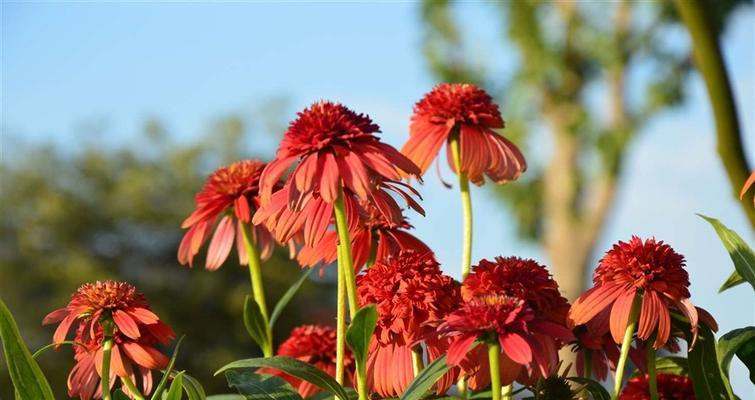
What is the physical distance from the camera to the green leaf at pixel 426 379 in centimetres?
79

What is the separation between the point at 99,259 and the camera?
14.6 meters

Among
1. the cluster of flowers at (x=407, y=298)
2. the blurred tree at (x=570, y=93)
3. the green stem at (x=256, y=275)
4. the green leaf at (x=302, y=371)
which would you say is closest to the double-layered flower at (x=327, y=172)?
the cluster of flowers at (x=407, y=298)

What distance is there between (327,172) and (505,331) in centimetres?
18

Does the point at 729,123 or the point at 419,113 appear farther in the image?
the point at 729,123

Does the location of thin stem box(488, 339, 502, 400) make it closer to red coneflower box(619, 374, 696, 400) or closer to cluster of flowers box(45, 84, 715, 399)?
cluster of flowers box(45, 84, 715, 399)

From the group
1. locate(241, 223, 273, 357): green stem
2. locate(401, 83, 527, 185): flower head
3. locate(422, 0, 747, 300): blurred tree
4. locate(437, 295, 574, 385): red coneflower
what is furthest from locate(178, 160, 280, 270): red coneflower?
locate(422, 0, 747, 300): blurred tree

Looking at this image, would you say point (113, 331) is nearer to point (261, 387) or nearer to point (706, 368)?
point (261, 387)

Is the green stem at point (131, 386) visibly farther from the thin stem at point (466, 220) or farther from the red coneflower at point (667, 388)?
the red coneflower at point (667, 388)

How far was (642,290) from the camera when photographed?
2.90 feet

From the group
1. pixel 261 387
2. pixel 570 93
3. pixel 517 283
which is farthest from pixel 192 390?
pixel 570 93

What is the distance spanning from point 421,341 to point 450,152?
0.89 feet

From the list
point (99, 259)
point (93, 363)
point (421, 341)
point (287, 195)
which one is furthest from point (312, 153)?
point (99, 259)

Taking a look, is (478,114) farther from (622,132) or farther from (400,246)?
(622,132)

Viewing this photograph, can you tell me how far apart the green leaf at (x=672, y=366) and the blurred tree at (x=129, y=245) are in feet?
41.7
